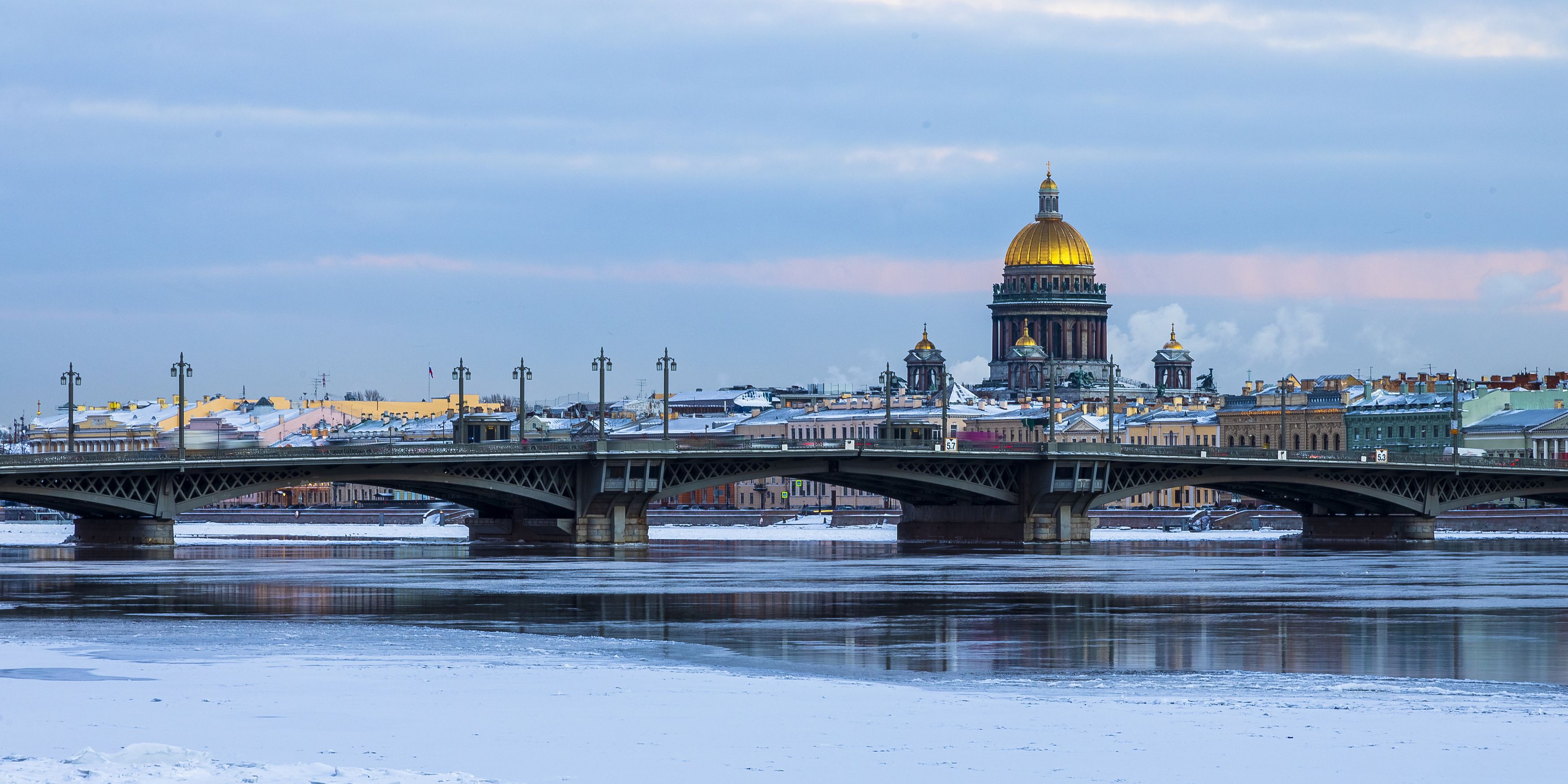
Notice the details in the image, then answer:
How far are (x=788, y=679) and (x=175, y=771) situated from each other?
951cm

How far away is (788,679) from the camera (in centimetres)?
2375

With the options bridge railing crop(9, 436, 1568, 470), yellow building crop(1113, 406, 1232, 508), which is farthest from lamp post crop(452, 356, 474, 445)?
yellow building crop(1113, 406, 1232, 508)

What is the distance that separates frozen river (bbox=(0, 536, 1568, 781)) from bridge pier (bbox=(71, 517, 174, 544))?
28.3m

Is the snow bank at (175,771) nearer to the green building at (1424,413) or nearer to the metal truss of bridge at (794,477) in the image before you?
the metal truss of bridge at (794,477)

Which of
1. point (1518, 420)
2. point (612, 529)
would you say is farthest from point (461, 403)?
point (1518, 420)

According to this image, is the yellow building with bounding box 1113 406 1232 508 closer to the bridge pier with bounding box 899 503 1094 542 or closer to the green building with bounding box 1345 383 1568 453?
the green building with bounding box 1345 383 1568 453

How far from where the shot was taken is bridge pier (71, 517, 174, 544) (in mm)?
77875

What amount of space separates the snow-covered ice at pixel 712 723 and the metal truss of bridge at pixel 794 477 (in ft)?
169

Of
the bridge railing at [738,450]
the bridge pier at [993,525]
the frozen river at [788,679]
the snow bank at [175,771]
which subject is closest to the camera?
the snow bank at [175,771]

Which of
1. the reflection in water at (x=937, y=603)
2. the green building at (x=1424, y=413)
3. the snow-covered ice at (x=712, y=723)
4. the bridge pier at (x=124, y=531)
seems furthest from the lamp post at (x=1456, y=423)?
the snow-covered ice at (x=712, y=723)

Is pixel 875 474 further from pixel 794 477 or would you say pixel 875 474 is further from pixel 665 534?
pixel 665 534

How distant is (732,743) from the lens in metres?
17.8

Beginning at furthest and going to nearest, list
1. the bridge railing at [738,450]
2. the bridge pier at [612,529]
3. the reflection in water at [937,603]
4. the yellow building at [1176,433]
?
the yellow building at [1176,433] < the bridge pier at [612,529] < the bridge railing at [738,450] < the reflection in water at [937,603]

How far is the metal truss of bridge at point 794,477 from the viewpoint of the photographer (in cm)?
7744
